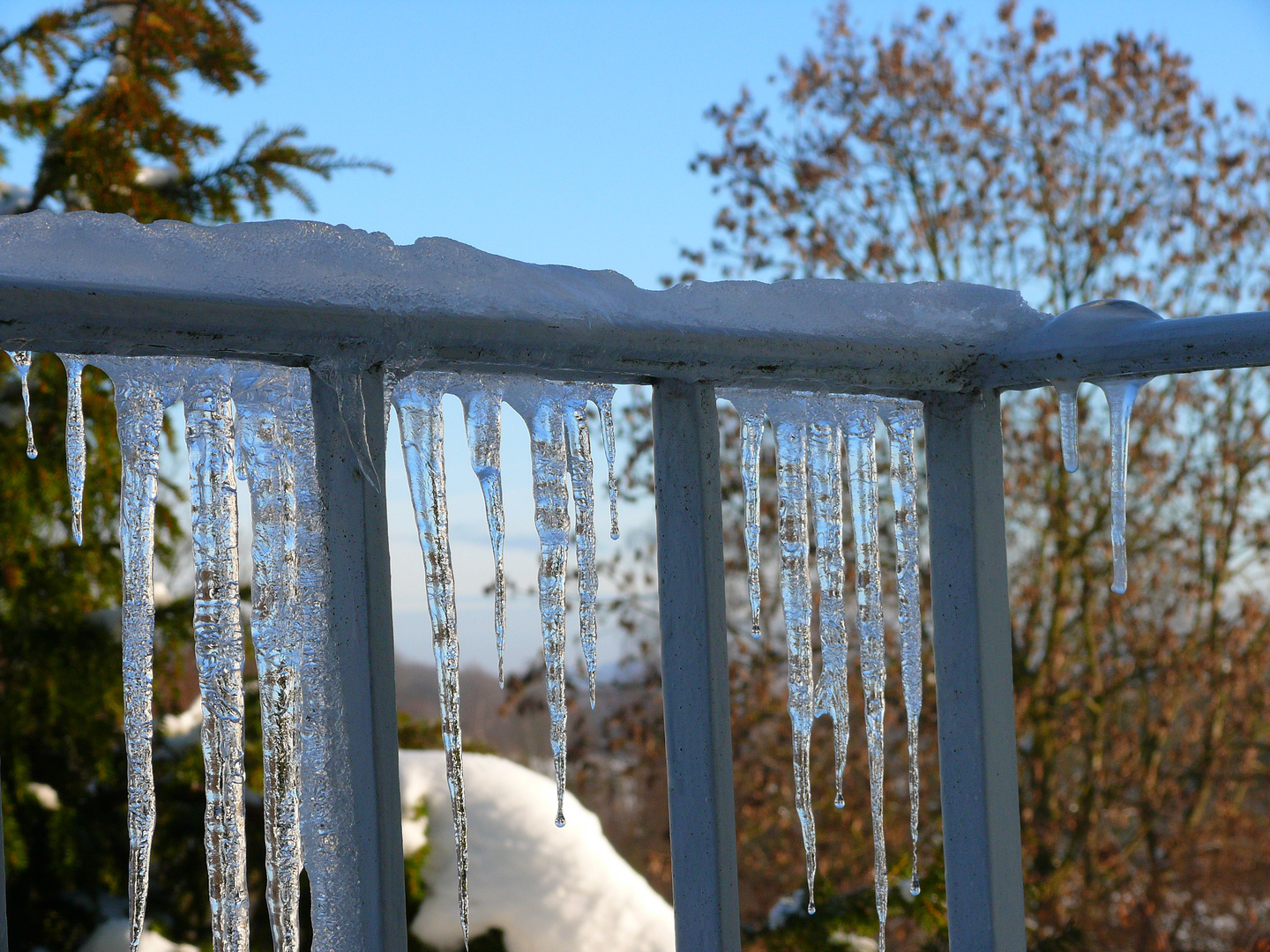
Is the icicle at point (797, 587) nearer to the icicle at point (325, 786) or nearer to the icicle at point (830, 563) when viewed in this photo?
the icicle at point (830, 563)

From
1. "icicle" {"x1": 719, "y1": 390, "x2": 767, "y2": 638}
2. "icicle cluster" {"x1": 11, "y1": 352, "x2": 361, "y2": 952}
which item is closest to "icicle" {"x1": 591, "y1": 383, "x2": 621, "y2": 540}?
"icicle" {"x1": 719, "y1": 390, "x2": 767, "y2": 638}

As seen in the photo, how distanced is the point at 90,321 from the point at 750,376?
1.53 ft

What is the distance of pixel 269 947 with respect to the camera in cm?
322

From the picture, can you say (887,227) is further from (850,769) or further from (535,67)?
(535,67)

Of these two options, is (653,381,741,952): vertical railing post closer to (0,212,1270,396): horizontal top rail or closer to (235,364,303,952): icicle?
(0,212,1270,396): horizontal top rail

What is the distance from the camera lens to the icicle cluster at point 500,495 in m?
0.75

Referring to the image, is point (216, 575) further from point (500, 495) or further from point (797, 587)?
point (797, 587)

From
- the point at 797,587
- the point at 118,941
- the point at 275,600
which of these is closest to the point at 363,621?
the point at 275,600

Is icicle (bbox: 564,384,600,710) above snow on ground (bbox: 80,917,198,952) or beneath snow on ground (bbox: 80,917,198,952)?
above

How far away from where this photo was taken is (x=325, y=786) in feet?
2.22

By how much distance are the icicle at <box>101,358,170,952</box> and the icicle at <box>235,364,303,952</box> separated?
0.06 m

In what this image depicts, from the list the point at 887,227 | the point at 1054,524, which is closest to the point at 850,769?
the point at 1054,524

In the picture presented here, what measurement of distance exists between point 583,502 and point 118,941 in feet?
9.41

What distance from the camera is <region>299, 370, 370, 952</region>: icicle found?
676mm
